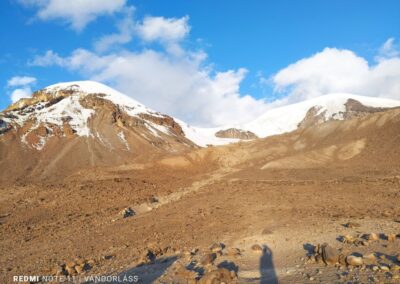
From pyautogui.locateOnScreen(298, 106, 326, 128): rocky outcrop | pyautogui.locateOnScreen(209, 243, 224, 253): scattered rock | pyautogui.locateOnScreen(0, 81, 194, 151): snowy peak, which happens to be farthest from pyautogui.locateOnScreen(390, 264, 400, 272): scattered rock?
pyautogui.locateOnScreen(298, 106, 326, 128): rocky outcrop

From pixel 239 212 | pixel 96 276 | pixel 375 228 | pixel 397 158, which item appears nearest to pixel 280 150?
pixel 397 158

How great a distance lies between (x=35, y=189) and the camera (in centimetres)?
2708

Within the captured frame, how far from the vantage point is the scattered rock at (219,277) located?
8.21 meters

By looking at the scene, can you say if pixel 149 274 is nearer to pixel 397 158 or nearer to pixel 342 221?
pixel 342 221

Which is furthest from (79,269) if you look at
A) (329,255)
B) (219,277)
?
(329,255)

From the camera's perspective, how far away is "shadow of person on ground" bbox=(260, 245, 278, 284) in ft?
27.2

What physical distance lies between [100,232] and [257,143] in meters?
32.1

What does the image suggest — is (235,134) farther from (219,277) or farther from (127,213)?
(219,277)

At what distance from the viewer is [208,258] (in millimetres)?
10109

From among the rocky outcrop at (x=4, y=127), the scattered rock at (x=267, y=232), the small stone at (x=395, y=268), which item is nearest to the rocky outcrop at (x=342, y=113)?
the rocky outcrop at (x=4, y=127)

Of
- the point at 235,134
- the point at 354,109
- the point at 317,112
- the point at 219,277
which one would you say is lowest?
the point at 219,277

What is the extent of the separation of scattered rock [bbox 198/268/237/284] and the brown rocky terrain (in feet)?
0.07

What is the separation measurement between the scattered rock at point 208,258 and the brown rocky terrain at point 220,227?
0.11ft

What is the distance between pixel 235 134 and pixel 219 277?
155331mm
